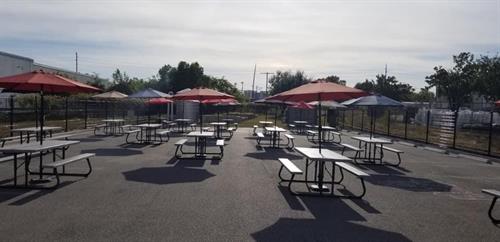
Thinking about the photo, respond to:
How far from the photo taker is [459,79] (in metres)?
50.8

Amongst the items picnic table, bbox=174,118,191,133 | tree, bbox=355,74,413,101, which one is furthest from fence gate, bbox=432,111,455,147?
tree, bbox=355,74,413,101

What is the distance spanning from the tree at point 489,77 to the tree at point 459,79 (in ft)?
3.02

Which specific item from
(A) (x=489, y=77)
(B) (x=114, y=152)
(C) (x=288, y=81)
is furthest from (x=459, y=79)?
(B) (x=114, y=152)

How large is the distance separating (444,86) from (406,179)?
4579 centimetres

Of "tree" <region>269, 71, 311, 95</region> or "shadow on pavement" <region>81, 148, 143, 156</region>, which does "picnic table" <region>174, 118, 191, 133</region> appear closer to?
"shadow on pavement" <region>81, 148, 143, 156</region>

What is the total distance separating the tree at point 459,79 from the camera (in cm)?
4981

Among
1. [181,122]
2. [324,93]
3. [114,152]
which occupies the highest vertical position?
[324,93]

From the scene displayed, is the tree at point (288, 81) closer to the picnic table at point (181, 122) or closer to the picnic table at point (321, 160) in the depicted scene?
the picnic table at point (181, 122)

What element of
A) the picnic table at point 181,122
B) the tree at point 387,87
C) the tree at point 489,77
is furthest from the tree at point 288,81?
the picnic table at point 181,122

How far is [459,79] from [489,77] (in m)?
5.65

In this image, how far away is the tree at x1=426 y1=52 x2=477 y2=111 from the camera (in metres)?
49.8

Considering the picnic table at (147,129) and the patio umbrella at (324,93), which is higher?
the patio umbrella at (324,93)

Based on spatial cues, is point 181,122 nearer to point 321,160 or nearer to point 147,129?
point 147,129

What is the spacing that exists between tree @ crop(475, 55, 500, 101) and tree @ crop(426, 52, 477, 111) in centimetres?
92
